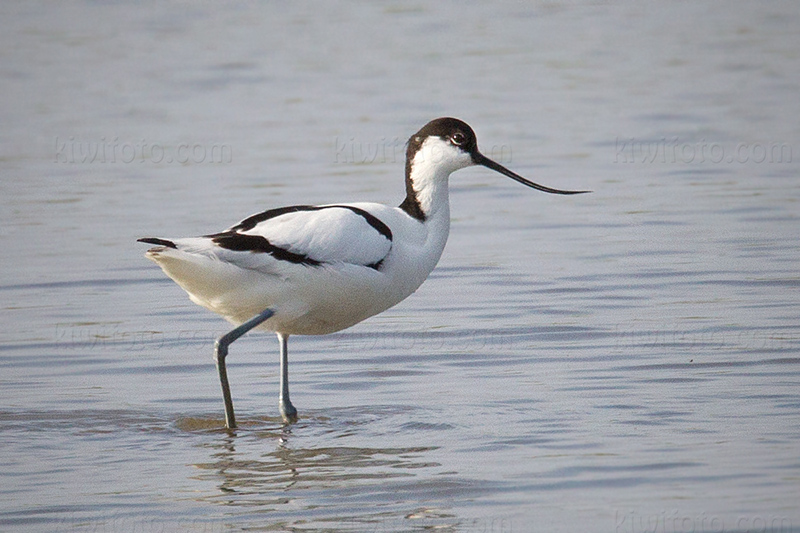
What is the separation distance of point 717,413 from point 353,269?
76.3 inches

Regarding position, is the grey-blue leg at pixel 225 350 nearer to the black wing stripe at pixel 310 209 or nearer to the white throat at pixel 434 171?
the black wing stripe at pixel 310 209

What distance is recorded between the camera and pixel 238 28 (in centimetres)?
2325

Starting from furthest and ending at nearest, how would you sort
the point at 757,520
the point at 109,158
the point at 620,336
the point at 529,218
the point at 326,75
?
1. the point at 326,75
2. the point at 109,158
3. the point at 529,218
4. the point at 620,336
5. the point at 757,520

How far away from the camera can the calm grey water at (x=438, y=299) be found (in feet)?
20.2

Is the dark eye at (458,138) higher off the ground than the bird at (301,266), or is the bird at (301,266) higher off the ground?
Answer: the dark eye at (458,138)

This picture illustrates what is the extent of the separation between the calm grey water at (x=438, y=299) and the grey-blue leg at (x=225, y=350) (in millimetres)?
151

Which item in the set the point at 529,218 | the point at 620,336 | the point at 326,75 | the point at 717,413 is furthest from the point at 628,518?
the point at 326,75

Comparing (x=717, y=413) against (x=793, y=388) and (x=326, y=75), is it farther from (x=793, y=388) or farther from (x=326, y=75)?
(x=326, y=75)

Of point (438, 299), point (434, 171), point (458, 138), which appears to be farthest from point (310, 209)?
point (438, 299)

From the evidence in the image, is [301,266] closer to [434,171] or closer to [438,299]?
[434,171]

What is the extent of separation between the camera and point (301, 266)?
279 inches

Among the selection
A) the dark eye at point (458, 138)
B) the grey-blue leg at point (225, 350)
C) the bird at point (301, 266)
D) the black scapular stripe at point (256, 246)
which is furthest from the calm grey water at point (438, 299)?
the dark eye at point (458, 138)

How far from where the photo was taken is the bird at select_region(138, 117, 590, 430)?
7012 millimetres

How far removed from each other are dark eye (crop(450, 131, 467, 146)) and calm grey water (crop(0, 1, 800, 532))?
52.1 inches
